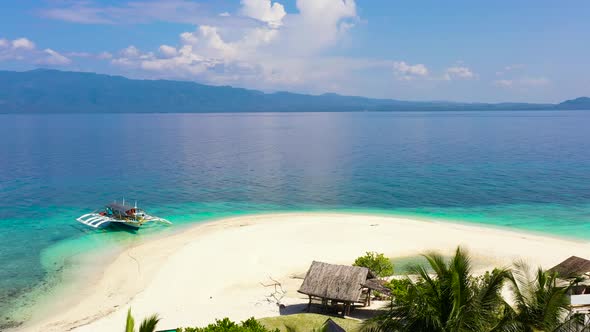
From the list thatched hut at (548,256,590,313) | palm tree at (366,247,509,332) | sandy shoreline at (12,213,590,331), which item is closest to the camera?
palm tree at (366,247,509,332)

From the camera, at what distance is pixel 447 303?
37.0ft

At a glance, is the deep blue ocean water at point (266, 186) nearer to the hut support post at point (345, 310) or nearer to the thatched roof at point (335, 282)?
the thatched roof at point (335, 282)

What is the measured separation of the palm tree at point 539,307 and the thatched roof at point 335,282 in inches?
494

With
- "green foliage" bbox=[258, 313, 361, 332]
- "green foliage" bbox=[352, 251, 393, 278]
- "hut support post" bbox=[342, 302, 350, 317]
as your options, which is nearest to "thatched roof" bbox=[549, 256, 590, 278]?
"green foliage" bbox=[352, 251, 393, 278]

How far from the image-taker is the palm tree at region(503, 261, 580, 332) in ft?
37.0

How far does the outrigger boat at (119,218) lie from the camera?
145 feet

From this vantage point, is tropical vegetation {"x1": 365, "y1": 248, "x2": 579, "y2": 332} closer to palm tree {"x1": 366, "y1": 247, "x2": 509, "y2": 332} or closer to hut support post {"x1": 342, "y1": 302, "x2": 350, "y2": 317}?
palm tree {"x1": 366, "y1": 247, "x2": 509, "y2": 332}

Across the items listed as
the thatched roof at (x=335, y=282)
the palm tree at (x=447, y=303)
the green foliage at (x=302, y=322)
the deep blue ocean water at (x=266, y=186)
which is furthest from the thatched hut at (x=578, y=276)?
the deep blue ocean water at (x=266, y=186)

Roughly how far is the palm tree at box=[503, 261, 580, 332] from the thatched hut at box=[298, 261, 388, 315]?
12510mm

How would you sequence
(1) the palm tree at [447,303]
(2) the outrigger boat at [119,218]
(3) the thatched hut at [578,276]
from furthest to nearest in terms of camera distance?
1. (2) the outrigger boat at [119,218]
2. (3) the thatched hut at [578,276]
3. (1) the palm tree at [447,303]

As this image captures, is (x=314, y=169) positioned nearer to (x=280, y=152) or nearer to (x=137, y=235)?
(x=280, y=152)

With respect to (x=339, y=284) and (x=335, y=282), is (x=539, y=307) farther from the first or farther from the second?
(x=335, y=282)

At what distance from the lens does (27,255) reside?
120 ft

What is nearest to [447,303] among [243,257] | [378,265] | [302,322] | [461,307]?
[461,307]
